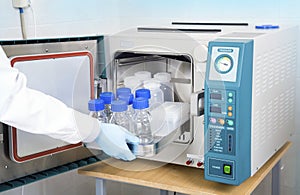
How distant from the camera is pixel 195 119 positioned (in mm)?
1613

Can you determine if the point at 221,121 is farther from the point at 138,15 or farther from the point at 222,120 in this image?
the point at 138,15

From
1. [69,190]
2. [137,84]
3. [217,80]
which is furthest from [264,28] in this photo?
[69,190]

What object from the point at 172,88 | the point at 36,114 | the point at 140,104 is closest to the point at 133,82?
the point at 172,88

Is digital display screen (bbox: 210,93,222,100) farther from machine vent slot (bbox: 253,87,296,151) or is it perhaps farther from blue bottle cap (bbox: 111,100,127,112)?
blue bottle cap (bbox: 111,100,127,112)

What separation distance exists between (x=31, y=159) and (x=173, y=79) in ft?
2.01

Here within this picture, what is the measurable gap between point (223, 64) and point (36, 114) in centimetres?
59

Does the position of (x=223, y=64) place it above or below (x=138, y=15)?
below

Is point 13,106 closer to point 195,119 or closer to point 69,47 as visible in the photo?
point 69,47

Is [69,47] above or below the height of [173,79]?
above

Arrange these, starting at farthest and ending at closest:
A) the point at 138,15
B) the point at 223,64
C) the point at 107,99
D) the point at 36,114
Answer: the point at 138,15 → the point at 107,99 → the point at 223,64 → the point at 36,114

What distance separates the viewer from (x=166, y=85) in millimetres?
1761

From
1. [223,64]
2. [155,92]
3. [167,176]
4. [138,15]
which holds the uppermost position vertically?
[138,15]

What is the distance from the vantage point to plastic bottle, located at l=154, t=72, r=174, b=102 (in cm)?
175

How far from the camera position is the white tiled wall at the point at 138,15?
2.00 metres
